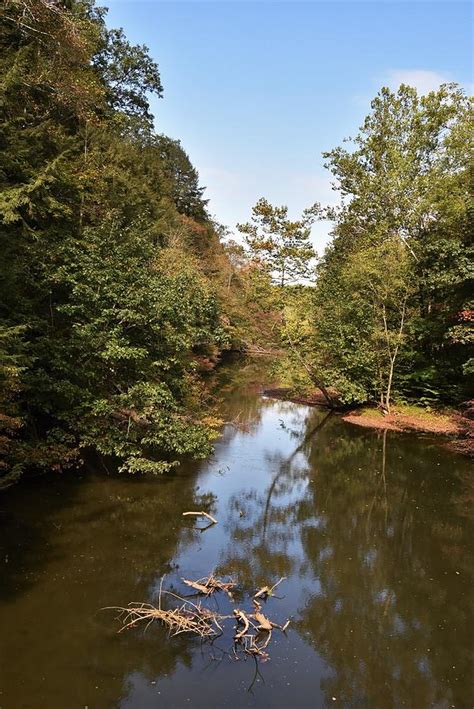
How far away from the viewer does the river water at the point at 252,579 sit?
6.06 metres

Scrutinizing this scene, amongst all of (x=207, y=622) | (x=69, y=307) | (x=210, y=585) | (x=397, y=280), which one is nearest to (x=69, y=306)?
(x=69, y=307)

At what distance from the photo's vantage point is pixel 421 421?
20906 millimetres

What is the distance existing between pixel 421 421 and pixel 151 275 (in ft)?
45.0

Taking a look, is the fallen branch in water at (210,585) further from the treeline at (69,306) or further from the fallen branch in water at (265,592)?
the treeline at (69,306)

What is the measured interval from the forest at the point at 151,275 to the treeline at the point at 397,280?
0.30 feet

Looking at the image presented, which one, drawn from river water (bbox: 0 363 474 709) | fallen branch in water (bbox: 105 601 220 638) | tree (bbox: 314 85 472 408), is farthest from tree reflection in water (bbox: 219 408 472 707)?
tree (bbox: 314 85 472 408)

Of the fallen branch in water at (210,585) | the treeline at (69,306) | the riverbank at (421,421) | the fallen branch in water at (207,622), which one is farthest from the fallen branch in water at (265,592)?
the riverbank at (421,421)

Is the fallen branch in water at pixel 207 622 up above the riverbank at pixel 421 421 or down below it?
below

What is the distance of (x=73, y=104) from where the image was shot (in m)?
14.7

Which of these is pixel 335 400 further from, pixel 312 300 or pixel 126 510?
pixel 126 510

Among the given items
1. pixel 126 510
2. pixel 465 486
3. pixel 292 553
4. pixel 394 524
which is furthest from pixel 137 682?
pixel 465 486

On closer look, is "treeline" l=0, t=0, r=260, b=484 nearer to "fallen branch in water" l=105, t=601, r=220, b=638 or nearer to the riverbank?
"fallen branch in water" l=105, t=601, r=220, b=638

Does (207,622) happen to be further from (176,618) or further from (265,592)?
(265,592)

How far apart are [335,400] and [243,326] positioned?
10.3m
